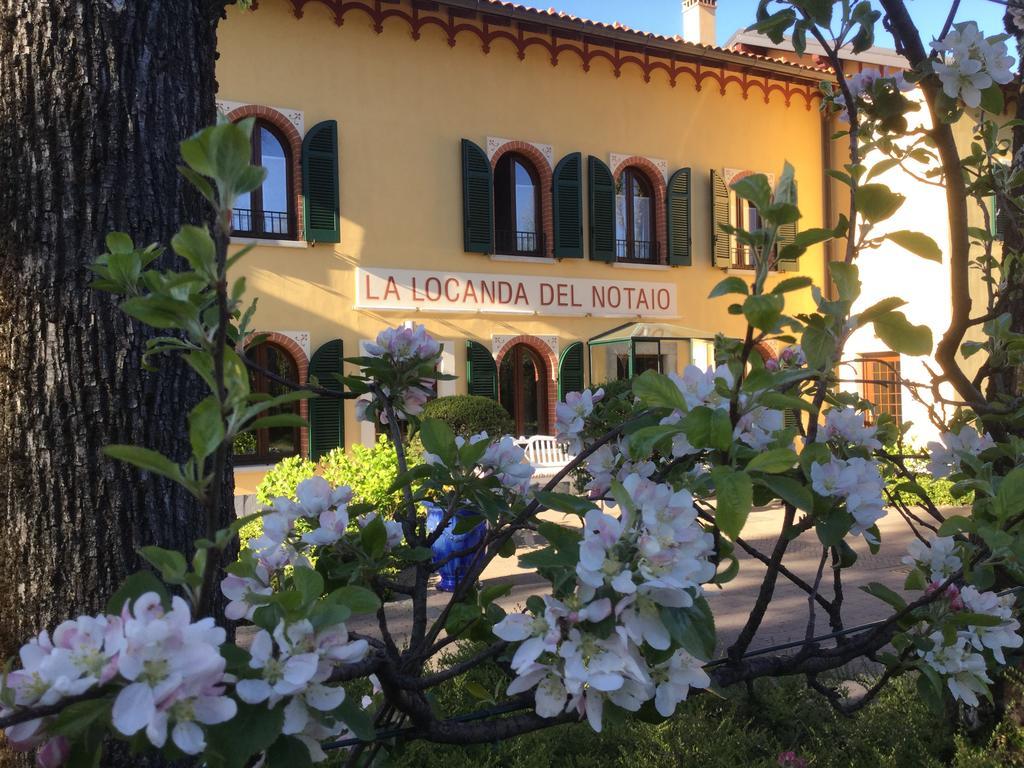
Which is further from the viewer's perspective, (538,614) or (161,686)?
(538,614)

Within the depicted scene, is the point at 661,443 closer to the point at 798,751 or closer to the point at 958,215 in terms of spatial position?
the point at 958,215

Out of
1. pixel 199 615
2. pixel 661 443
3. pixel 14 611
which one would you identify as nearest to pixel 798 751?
pixel 661 443

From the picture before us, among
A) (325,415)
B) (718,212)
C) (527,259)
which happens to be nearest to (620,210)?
(718,212)

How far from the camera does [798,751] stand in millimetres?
3016

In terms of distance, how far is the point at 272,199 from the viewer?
10469 millimetres

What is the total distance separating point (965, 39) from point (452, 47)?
10719 millimetres

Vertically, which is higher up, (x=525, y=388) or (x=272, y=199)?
(x=272, y=199)

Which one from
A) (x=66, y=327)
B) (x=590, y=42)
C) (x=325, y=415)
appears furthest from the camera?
(x=590, y=42)

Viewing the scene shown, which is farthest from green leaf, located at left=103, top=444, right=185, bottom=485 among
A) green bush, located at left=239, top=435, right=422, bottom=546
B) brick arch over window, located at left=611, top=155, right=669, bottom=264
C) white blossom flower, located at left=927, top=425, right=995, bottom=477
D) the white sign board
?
brick arch over window, located at left=611, top=155, right=669, bottom=264

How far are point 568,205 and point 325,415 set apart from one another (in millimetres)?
4566

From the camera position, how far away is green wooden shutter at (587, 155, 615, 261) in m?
12.4

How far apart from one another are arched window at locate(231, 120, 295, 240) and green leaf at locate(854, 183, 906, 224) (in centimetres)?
987

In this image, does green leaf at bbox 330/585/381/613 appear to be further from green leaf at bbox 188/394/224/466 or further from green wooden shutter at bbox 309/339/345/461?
green wooden shutter at bbox 309/339/345/461

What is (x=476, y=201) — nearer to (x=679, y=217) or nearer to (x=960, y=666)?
(x=679, y=217)
